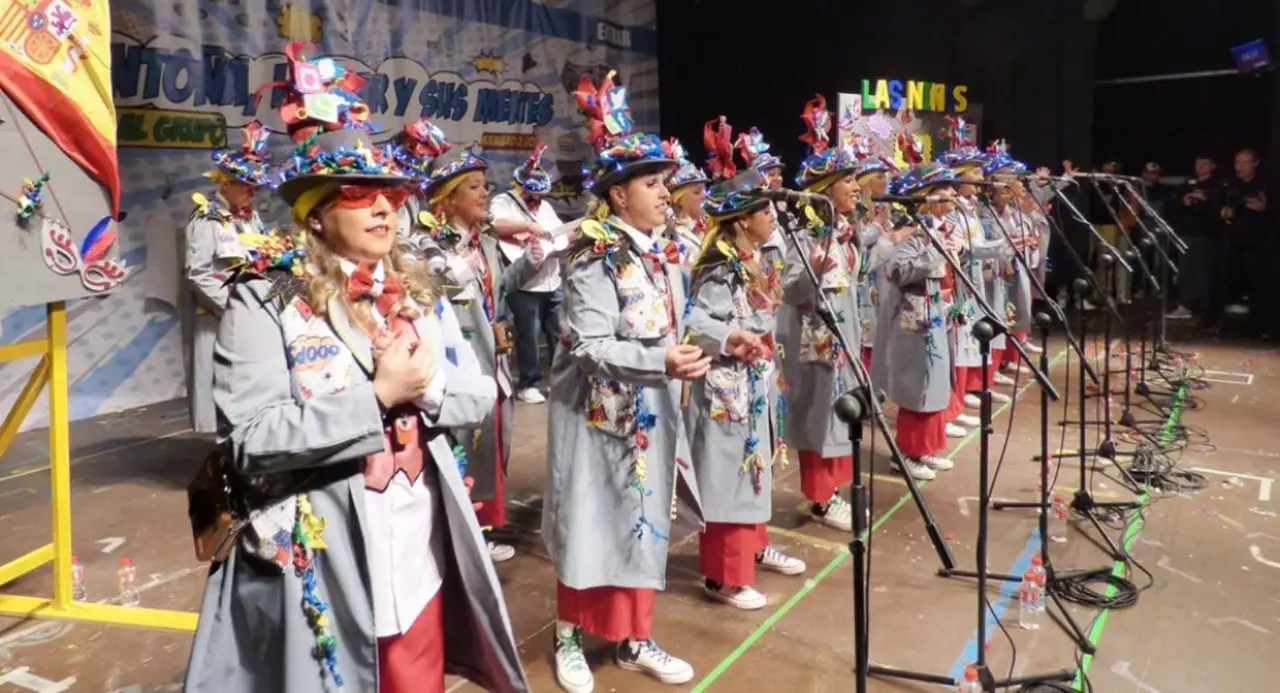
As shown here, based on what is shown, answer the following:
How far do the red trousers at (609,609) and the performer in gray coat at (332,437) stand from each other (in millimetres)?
945

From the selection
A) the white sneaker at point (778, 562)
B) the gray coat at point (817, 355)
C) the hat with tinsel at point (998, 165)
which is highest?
the hat with tinsel at point (998, 165)

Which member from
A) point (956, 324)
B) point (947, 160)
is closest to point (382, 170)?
point (956, 324)

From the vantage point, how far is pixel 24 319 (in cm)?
601

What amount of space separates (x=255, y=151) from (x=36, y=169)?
1.72 m

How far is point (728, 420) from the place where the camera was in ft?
10.6

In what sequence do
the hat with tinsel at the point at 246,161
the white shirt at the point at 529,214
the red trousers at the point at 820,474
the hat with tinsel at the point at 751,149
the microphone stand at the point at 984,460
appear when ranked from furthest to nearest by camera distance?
1. the white shirt at the point at 529,214
2. the hat with tinsel at the point at 246,161
3. the red trousers at the point at 820,474
4. the hat with tinsel at the point at 751,149
5. the microphone stand at the point at 984,460

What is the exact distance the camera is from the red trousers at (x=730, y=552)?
336 cm

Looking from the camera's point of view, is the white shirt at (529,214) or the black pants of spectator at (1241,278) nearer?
the white shirt at (529,214)

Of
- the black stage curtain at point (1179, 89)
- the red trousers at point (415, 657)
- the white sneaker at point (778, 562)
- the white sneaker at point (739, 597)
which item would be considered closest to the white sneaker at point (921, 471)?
the white sneaker at point (778, 562)

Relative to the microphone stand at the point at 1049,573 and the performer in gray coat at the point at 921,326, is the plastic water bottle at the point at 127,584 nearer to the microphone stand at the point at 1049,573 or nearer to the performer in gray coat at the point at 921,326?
the microphone stand at the point at 1049,573

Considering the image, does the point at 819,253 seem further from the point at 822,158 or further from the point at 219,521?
the point at 219,521

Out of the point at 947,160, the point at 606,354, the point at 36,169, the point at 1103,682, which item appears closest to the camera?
the point at 606,354

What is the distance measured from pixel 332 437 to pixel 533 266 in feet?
10.5

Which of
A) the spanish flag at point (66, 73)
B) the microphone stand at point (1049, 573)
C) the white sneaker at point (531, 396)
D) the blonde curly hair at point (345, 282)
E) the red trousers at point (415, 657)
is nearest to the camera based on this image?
the blonde curly hair at point (345, 282)
